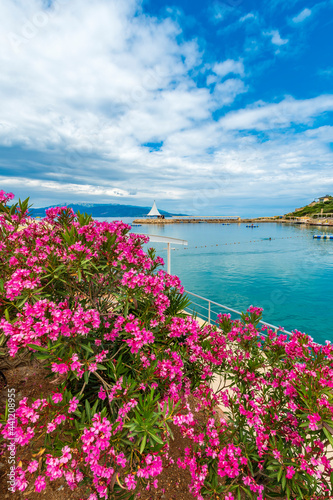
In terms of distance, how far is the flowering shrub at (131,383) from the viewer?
64.1 inches

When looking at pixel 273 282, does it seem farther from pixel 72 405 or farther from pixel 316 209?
pixel 316 209

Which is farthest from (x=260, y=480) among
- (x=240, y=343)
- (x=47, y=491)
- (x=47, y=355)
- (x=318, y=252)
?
(x=318, y=252)

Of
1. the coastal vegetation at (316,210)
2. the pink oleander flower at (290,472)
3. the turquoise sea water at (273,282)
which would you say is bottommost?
the turquoise sea water at (273,282)

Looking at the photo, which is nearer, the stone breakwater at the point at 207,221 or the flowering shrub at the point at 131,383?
the flowering shrub at the point at 131,383

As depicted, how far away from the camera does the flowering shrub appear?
1629mm

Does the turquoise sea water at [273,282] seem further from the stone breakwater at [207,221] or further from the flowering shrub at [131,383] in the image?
the stone breakwater at [207,221]

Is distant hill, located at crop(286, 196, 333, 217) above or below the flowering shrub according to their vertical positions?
above

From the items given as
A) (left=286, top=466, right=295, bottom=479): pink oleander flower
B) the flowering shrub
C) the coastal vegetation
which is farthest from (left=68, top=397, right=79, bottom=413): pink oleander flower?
the coastal vegetation

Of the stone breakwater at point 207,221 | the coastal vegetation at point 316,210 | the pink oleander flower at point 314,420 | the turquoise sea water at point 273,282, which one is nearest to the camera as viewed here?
the pink oleander flower at point 314,420

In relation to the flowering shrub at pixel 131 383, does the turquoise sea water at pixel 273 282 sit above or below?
below

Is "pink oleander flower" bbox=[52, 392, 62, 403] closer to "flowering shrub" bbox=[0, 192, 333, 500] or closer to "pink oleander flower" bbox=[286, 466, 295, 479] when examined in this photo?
"flowering shrub" bbox=[0, 192, 333, 500]

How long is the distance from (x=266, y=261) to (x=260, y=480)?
115 feet

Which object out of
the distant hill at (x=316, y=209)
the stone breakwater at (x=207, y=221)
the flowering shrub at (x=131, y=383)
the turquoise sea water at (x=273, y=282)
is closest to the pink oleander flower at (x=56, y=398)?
the flowering shrub at (x=131, y=383)

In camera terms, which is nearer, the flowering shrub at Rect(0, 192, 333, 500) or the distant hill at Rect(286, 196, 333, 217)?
the flowering shrub at Rect(0, 192, 333, 500)
